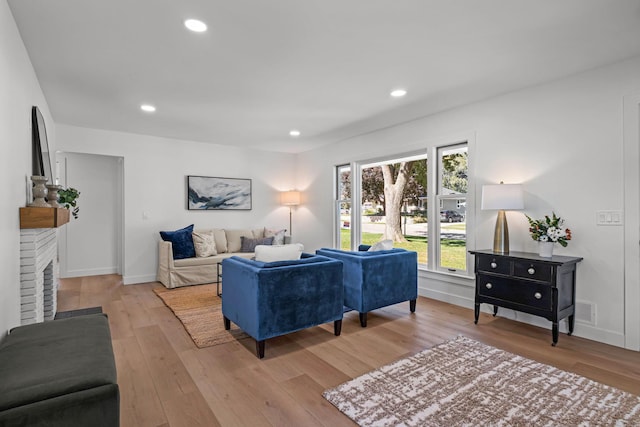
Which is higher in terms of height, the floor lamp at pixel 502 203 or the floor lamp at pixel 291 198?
the floor lamp at pixel 291 198

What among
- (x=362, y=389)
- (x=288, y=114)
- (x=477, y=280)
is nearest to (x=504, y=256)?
(x=477, y=280)

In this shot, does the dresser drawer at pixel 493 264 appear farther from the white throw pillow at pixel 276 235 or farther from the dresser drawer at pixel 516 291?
the white throw pillow at pixel 276 235

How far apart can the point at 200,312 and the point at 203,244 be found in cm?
179

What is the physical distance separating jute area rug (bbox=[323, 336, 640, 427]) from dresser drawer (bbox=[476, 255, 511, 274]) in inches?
34.4

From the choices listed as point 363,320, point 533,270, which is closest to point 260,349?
point 363,320

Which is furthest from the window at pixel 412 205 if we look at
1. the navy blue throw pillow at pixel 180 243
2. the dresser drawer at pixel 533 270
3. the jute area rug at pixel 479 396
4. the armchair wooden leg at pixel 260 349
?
the armchair wooden leg at pixel 260 349

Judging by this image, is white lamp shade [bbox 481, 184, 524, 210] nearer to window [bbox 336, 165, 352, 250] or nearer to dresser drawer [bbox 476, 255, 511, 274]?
dresser drawer [bbox 476, 255, 511, 274]

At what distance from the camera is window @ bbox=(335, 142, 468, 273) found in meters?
4.29

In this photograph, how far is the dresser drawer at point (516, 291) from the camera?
2998 mm

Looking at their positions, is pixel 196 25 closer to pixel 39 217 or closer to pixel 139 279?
pixel 39 217

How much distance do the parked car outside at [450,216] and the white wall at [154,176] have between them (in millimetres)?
3710

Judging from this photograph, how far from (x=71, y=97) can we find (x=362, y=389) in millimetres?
4185

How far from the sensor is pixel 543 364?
2.61m

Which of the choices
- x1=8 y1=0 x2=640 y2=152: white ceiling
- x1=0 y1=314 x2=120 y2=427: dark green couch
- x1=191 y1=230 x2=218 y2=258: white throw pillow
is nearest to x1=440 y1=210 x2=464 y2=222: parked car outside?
x1=8 y1=0 x2=640 y2=152: white ceiling
